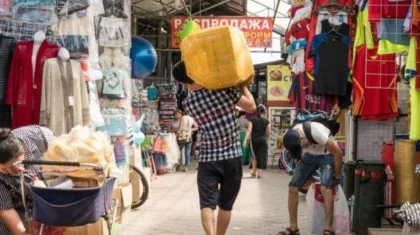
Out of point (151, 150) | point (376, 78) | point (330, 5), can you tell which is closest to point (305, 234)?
point (376, 78)

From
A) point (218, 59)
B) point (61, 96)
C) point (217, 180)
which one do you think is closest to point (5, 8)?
point (61, 96)

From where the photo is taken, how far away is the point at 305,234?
7.49 metres

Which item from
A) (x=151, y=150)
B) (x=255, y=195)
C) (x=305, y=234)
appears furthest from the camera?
(x=151, y=150)

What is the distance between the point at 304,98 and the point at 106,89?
2529mm

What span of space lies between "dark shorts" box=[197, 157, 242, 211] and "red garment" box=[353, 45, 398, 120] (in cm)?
266

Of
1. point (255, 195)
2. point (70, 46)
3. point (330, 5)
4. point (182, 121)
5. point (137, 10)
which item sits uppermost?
point (137, 10)

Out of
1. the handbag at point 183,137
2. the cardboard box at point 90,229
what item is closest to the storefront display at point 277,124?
the handbag at point 183,137

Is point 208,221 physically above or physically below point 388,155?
below

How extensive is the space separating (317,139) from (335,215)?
0.90 meters

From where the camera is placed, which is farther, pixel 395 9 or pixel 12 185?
pixel 395 9

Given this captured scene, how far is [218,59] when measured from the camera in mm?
5129

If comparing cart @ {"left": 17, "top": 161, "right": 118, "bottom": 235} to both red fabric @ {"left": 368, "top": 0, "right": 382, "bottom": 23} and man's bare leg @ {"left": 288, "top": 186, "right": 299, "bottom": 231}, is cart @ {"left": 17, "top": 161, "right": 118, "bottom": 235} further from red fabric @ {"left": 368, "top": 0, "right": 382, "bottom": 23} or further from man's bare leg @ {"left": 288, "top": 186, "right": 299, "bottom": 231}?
man's bare leg @ {"left": 288, "top": 186, "right": 299, "bottom": 231}

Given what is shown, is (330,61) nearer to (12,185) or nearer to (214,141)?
(214,141)

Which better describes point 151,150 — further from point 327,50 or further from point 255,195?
point 327,50
